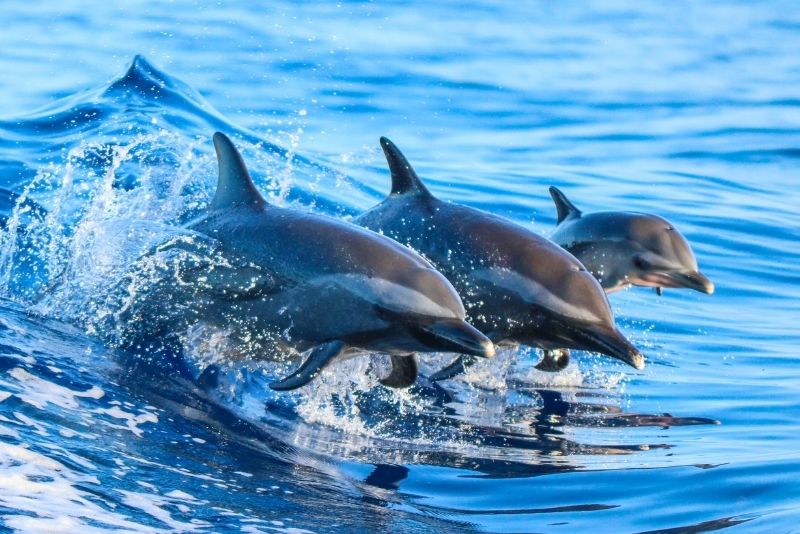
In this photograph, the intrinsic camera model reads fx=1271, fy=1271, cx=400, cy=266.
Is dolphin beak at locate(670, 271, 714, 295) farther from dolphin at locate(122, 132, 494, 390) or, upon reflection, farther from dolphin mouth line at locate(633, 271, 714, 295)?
dolphin at locate(122, 132, 494, 390)

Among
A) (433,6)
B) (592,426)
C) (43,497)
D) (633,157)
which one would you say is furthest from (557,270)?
(433,6)

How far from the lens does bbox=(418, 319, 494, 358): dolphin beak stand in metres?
5.59

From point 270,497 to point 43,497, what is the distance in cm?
91

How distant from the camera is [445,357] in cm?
810

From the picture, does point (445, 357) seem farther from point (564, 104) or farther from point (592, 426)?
point (564, 104)

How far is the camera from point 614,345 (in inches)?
247

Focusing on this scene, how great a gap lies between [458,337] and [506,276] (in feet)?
3.52

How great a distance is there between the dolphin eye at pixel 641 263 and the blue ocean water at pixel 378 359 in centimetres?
79

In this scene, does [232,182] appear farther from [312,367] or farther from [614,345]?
[614,345]

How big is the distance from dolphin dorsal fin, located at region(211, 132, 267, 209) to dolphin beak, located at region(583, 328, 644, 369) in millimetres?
1810

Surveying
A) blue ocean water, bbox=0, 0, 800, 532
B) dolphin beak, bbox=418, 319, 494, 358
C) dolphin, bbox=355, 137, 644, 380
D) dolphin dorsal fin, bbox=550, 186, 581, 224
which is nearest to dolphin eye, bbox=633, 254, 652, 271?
dolphin dorsal fin, bbox=550, 186, 581, 224

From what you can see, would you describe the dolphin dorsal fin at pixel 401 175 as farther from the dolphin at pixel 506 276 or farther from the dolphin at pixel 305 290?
the dolphin at pixel 305 290

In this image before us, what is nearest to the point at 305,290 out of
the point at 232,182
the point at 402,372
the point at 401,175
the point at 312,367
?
the point at 312,367

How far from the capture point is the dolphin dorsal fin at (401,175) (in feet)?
23.2
